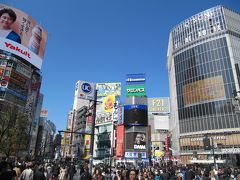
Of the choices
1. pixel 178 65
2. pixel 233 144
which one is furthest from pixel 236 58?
pixel 233 144

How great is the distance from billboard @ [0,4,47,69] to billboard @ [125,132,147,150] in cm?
3564

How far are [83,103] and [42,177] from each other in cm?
13507

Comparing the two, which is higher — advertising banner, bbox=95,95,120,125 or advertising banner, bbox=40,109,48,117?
advertising banner, bbox=40,109,48,117

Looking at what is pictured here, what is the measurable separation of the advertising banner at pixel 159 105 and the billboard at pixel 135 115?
2208 inches

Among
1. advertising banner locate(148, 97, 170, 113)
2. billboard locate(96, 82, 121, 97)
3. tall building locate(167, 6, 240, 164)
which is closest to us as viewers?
tall building locate(167, 6, 240, 164)

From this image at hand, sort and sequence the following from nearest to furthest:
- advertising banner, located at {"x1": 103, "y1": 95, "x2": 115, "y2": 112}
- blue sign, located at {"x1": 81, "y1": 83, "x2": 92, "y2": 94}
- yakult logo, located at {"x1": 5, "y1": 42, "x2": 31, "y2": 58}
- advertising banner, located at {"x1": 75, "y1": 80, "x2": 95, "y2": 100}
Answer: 1. yakult logo, located at {"x1": 5, "y1": 42, "x2": 31, "y2": 58}
2. advertising banner, located at {"x1": 103, "y1": 95, "x2": 115, "y2": 112}
3. advertising banner, located at {"x1": 75, "y1": 80, "x2": 95, "y2": 100}
4. blue sign, located at {"x1": 81, "y1": 83, "x2": 92, "y2": 94}

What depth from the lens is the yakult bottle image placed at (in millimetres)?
55531

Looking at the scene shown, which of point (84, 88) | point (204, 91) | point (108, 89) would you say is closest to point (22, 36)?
point (204, 91)

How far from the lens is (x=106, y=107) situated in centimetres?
9819

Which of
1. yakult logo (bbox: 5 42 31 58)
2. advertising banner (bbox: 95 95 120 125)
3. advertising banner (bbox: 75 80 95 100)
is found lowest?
advertising banner (bbox: 95 95 120 125)

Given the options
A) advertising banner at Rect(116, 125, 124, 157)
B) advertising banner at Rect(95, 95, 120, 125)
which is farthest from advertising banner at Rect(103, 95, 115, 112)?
advertising banner at Rect(116, 125, 124, 157)

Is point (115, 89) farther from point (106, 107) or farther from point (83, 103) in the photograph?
point (83, 103)

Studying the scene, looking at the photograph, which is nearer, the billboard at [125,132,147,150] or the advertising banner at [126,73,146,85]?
the billboard at [125,132,147,150]

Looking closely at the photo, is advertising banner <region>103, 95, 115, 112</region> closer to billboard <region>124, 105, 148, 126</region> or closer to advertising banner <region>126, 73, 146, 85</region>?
advertising banner <region>126, 73, 146, 85</region>
